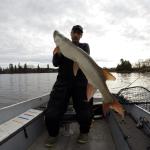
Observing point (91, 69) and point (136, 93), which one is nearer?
point (91, 69)

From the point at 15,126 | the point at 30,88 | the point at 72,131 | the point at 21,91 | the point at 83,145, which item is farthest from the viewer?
the point at 30,88

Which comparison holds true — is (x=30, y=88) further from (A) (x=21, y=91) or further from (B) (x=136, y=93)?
(B) (x=136, y=93)

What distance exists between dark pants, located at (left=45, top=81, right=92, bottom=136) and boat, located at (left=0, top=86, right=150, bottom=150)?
1.15ft

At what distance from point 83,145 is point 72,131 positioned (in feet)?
2.44

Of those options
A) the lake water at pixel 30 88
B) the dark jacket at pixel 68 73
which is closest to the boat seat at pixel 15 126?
the dark jacket at pixel 68 73

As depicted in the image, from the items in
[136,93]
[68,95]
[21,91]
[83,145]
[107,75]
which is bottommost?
[21,91]

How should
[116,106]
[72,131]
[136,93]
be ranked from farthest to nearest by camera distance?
[136,93] < [72,131] < [116,106]

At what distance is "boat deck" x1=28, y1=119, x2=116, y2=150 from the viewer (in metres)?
4.15

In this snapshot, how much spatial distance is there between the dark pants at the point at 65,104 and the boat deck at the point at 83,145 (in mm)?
256

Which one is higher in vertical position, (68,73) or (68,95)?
(68,73)

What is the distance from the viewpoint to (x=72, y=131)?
494cm

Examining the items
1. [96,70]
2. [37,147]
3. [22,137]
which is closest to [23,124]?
[22,137]

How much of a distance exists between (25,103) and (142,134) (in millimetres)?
2693

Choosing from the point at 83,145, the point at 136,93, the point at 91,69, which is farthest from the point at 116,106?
the point at 136,93
